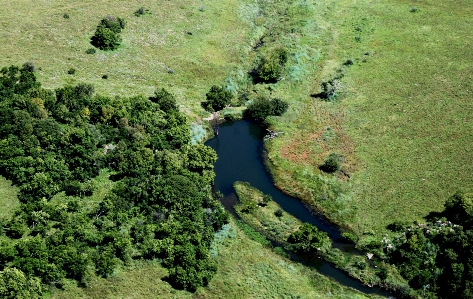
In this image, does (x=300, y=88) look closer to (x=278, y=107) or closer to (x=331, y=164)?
(x=278, y=107)

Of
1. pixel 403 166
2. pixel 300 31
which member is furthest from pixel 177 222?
pixel 300 31

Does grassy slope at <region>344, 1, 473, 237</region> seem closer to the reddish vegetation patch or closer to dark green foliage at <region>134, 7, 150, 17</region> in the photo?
the reddish vegetation patch

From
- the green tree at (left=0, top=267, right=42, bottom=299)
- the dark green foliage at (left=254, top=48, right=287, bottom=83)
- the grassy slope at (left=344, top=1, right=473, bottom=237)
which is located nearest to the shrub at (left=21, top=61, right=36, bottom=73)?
the dark green foliage at (left=254, top=48, right=287, bottom=83)

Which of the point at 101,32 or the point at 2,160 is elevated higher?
the point at 101,32

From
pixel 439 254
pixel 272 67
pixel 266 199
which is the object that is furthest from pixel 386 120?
pixel 439 254

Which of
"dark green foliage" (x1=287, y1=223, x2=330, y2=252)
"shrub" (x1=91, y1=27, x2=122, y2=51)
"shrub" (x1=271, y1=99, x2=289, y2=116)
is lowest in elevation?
"dark green foliage" (x1=287, y1=223, x2=330, y2=252)

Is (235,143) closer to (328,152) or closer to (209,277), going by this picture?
(328,152)
